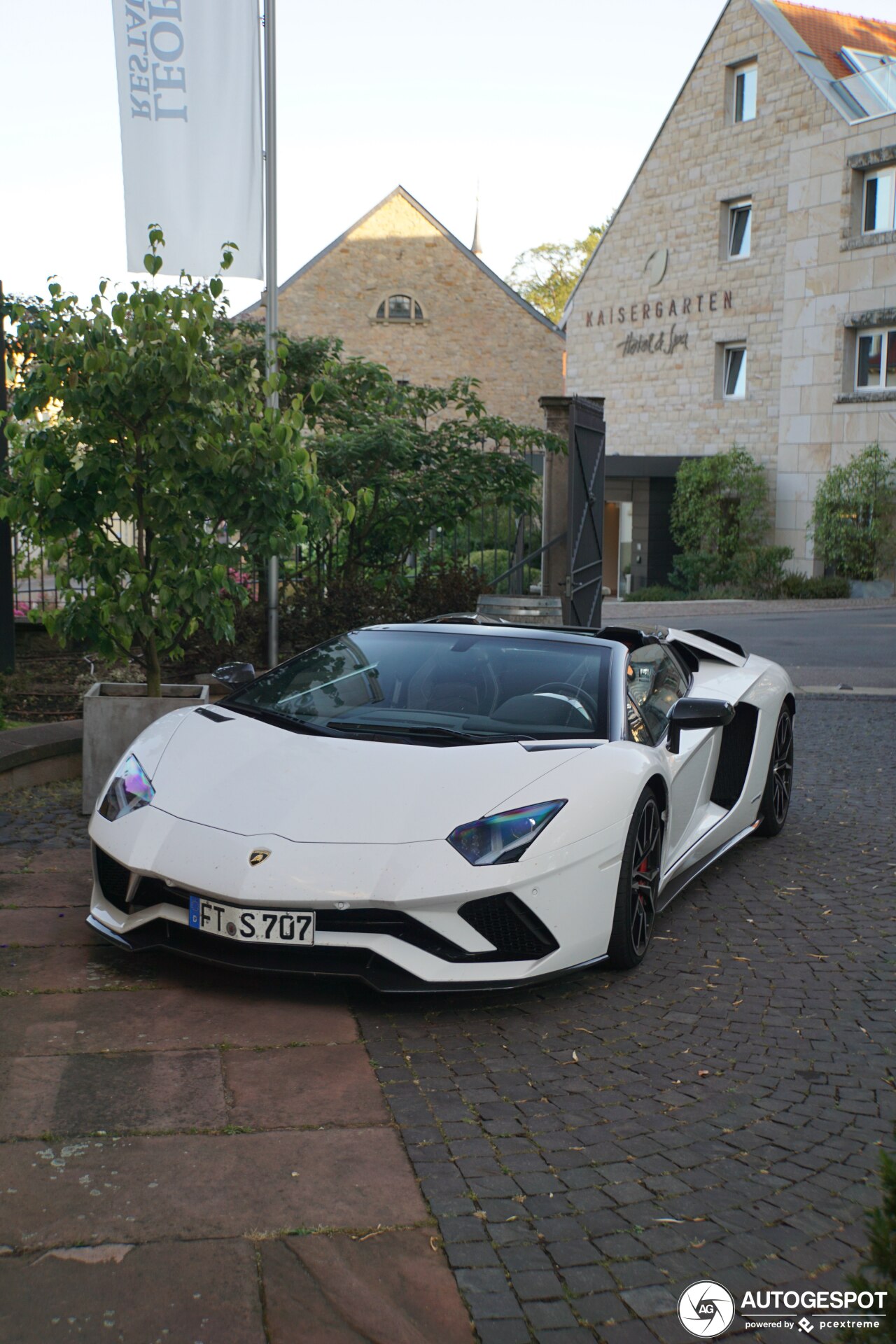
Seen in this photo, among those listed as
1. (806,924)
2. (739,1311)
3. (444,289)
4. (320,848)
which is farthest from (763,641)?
Result: (444,289)

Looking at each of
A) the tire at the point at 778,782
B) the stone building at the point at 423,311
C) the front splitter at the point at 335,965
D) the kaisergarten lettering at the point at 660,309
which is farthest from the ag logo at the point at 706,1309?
the stone building at the point at 423,311

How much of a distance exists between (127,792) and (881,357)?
27.9 metres

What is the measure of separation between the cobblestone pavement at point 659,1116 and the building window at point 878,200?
27.3 meters

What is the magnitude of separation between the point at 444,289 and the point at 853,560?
17463 millimetres

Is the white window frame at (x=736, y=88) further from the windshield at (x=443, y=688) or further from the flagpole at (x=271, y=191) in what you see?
the windshield at (x=443, y=688)

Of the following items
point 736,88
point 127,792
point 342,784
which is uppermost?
point 736,88

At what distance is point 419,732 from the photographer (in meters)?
4.72

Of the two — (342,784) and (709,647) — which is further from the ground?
(709,647)

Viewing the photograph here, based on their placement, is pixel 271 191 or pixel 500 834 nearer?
pixel 500 834

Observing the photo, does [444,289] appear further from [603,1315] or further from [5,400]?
[603,1315]

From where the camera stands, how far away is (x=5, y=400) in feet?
31.8

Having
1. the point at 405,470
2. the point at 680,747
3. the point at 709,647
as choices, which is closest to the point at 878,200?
the point at 405,470

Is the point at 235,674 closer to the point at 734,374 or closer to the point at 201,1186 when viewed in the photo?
the point at 201,1186

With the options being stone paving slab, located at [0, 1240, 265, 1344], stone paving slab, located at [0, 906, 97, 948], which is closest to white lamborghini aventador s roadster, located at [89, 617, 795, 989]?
stone paving slab, located at [0, 906, 97, 948]
